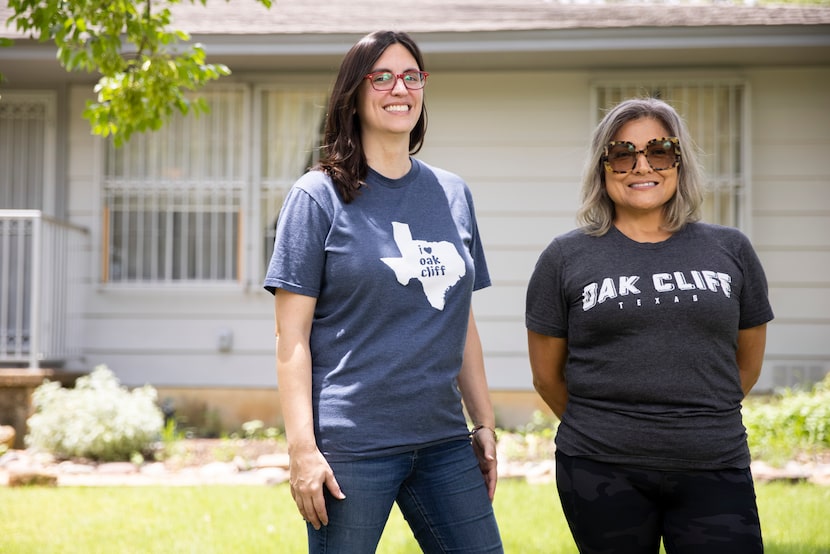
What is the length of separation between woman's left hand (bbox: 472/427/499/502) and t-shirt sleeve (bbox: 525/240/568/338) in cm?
33

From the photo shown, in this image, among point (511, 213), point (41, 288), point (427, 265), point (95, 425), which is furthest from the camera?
point (511, 213)

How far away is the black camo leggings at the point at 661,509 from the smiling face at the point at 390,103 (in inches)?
40.5

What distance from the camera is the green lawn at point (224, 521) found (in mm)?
4250

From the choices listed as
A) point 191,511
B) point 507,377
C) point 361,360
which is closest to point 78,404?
point 191,511

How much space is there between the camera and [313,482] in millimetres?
2105

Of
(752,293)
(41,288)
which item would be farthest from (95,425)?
(752,293)

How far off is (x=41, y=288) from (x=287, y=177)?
227cm

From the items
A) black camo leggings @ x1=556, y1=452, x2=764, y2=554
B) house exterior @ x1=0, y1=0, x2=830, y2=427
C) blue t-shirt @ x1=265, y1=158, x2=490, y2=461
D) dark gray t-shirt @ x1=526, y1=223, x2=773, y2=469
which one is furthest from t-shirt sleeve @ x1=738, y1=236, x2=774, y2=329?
house exterior @ x1=0, y1=0, x2=830, y2=427

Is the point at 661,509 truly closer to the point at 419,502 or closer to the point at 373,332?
the point at 419,502

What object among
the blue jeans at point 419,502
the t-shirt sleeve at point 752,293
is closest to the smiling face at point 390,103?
the blue jeans at point 419,502

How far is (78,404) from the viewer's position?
6453 mm

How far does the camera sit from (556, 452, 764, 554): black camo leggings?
2.23m

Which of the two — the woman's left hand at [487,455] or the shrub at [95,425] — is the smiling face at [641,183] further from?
the shrub at [95,425]

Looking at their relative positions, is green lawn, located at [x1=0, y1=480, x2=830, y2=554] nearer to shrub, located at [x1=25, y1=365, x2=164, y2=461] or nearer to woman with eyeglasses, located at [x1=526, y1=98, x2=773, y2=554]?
shrub, located at [x1=25, y1=365, x2=164, y2=461]
